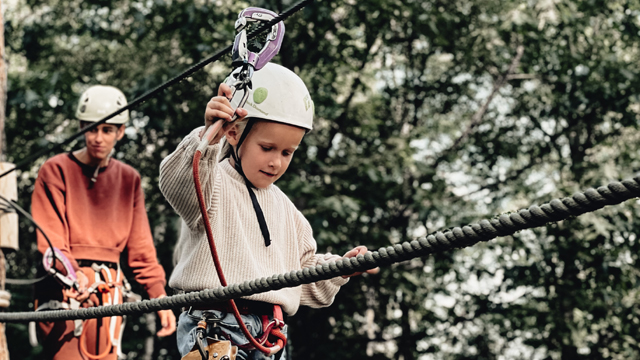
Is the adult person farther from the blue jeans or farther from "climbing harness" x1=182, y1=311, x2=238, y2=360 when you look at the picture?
"climbing harness" x1=182, y1=311, x2=238, y2=360

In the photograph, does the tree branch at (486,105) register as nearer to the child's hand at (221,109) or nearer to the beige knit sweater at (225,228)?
the beige knit sweater at (225,228)

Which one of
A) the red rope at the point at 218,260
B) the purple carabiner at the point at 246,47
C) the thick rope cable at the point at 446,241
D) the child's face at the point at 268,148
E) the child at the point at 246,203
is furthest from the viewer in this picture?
the child's face at the point at 268,148

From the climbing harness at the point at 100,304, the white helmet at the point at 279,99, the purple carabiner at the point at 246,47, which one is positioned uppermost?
the purple carabiner at the point at 246,47

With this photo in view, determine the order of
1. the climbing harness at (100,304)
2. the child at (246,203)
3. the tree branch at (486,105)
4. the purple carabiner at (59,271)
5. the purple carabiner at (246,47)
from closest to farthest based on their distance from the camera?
the purple carabiner at (246,47) → the child at (246,203) → the purple carabiner at (59,271) → the climbing harness at (100,304) → the tree branch at (486,105)

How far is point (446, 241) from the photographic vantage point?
1.13 meters

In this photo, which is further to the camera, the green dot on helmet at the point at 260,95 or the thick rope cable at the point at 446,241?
the green dot on helmet at the point at 260,95

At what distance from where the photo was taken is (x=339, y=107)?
6363 mm

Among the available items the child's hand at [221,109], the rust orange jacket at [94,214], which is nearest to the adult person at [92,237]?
the rust orange jacket at [94,214]

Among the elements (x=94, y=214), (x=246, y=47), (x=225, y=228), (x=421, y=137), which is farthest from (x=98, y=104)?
(x=421, y=137)

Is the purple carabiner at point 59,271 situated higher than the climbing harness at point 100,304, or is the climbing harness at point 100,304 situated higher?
the purple carabiner at point 59,271

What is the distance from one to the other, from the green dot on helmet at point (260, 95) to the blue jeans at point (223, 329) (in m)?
0.62

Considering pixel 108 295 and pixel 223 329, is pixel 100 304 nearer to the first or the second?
pixel 108 295

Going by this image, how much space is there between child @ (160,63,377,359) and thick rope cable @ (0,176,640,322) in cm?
22

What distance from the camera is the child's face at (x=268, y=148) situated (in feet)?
6.19
